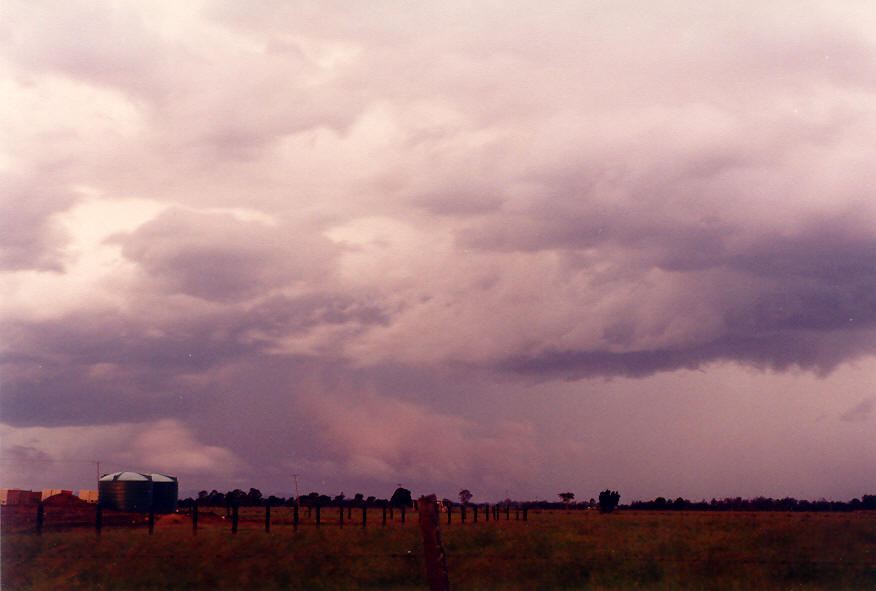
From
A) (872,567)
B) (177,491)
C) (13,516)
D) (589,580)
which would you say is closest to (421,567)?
(589,580)

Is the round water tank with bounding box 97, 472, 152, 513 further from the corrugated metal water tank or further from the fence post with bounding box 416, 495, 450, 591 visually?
the fence post with bounding box 416, 495, 450, 591

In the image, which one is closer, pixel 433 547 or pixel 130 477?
pixel 433 547

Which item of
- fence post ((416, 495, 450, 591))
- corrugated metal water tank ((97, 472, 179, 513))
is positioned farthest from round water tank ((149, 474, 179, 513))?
fence post ((416, 495, 450, 591))

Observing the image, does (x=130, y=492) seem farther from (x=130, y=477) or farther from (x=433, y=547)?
(x=433, y=547)

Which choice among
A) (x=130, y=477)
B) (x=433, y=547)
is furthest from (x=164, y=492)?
(x=433, y=547)

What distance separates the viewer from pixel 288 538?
88.0 feet

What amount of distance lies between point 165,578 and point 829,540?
74.8ft

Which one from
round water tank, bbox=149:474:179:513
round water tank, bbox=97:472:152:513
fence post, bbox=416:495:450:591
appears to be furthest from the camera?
round water tank, bbox=149:474:179:513

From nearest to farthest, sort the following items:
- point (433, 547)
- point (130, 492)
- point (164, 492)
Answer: point (433, 547) < point (130, 492) < point (164, 492)

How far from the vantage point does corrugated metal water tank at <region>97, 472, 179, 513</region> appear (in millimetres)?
85062

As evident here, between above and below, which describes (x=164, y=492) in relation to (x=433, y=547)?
below

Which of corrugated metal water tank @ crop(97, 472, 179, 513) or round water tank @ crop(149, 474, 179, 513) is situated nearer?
corrugated metal water tank @ crop(97, 472, 179, 513)

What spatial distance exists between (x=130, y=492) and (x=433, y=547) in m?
82.7

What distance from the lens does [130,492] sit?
8544 centimetres
